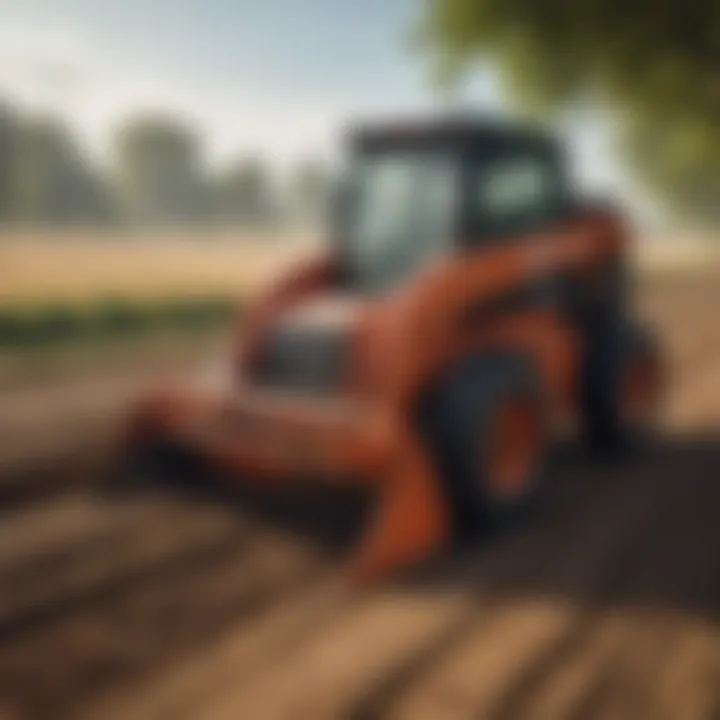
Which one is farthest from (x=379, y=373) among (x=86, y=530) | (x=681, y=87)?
(x=681, y=87)

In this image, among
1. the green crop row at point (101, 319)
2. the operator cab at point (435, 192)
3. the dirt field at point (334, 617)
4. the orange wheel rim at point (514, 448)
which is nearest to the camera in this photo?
the dirt field at point (334, 617)

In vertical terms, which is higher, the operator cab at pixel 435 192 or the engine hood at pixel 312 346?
the operator cab at pixel 435 192

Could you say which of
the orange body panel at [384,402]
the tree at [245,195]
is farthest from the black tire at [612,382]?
the tree at [245,195]

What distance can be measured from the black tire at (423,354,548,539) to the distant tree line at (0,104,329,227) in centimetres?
3536

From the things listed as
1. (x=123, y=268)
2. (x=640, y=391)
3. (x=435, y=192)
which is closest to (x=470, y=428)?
(x=435, y=192)

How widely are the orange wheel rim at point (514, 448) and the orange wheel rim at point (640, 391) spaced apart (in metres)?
1.44

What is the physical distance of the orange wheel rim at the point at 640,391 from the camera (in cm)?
721

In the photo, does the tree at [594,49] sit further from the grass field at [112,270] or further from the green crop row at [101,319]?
the green crop row at [101,319]

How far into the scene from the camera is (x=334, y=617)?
4445 millimetres

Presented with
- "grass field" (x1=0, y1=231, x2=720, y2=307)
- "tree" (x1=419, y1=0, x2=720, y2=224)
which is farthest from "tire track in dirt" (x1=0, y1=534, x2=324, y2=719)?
"tree" (x1=419, y1=0, x2=720, y2=224)

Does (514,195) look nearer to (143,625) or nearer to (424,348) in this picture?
(424,348)

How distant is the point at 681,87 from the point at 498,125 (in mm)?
9481

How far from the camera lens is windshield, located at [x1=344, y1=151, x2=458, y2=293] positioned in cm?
581

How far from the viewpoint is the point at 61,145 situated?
48594 mm
